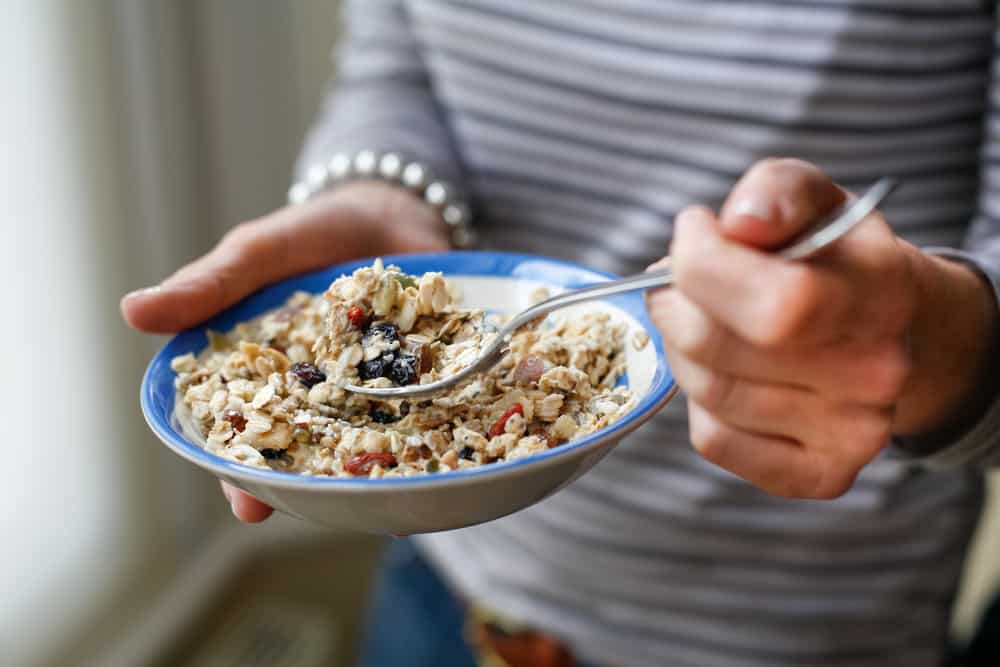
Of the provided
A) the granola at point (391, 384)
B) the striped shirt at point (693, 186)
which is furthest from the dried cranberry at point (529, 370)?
the striped shirt at point (693, 186)

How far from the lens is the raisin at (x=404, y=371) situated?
64cm

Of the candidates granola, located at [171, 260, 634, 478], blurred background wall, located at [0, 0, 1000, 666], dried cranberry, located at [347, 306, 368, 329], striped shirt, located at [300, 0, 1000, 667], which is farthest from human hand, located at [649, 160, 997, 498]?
blurred background wall, located at [0, 0, 1000, 666]

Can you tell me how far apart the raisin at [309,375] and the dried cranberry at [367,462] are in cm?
9

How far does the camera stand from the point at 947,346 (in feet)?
2.02

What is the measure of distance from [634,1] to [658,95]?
91 mm

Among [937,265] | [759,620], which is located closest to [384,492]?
[937,265]

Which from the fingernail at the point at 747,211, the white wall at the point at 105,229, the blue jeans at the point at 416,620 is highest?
the fingernail at the point at 747,211

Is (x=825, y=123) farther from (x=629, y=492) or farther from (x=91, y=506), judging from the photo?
(x=91, y=506)

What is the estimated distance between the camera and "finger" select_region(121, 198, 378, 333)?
67 centimetres

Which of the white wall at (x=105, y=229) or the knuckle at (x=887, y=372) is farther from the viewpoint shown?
the white wall at (x=105, y=229)

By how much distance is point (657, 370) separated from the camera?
2.10ft

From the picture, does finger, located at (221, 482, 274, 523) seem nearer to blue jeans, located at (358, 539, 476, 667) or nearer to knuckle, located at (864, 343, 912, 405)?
knuckle, located at (864, 343, 912, 405)

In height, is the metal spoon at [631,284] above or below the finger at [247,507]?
above

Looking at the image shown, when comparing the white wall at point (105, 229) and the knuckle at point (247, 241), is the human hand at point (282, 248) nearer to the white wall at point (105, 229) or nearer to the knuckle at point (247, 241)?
the knuckle at point (247, 241)
